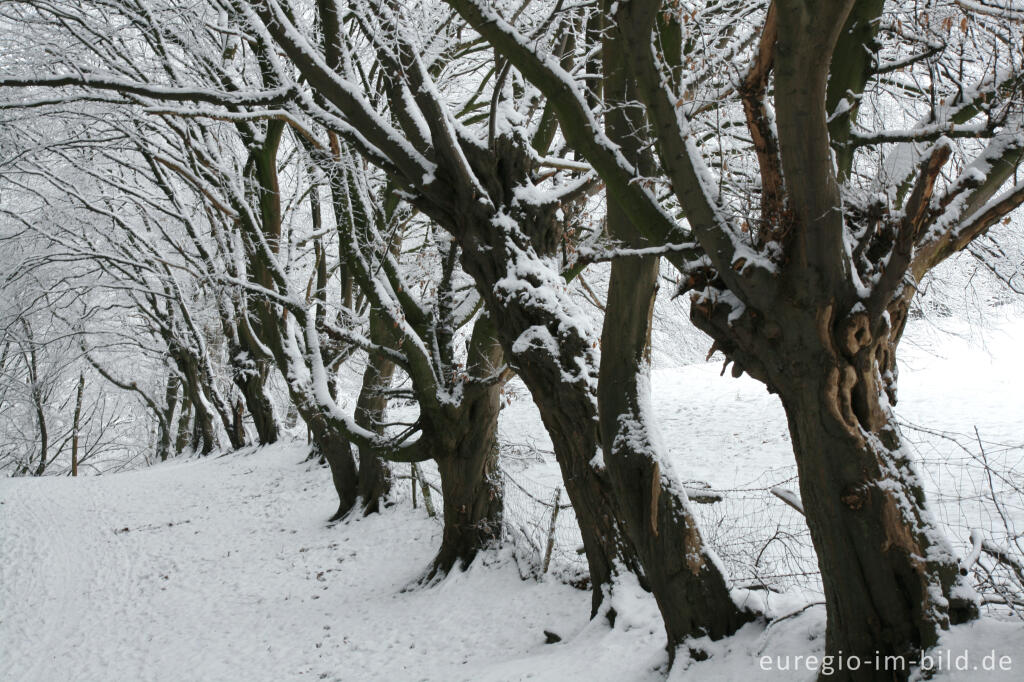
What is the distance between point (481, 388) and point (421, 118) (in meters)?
2.51

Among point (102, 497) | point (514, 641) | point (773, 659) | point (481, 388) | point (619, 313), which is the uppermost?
point (619, 313)

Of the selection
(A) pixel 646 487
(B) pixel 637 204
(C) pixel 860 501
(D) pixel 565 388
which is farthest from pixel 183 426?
(C) pixel 860 501

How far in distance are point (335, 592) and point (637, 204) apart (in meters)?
5.79

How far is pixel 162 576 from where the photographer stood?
310 inches

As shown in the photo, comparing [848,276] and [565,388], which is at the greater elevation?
[848,276]

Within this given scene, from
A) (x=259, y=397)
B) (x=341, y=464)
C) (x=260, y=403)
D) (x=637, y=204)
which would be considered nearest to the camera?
(x=637, y=204)

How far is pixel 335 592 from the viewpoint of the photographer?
6.80 m

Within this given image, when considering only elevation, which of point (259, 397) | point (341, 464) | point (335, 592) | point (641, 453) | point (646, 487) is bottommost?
point (335, 592)

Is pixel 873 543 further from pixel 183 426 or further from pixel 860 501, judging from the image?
pixel 183 426

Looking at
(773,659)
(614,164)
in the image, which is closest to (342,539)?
(773,659)

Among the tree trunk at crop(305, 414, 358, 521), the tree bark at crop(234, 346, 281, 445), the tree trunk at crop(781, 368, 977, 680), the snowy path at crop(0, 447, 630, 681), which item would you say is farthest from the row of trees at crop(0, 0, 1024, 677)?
the tree bark at crop(234, 346, 281, 445)

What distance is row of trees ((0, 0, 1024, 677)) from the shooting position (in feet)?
7.74

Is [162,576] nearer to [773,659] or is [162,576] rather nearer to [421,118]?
[421,118]

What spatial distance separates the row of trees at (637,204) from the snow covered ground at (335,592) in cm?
41
